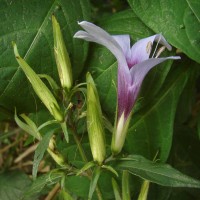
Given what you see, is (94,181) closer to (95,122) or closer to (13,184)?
(95,122)

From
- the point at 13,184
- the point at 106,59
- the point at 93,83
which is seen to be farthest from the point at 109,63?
the point at 13,184

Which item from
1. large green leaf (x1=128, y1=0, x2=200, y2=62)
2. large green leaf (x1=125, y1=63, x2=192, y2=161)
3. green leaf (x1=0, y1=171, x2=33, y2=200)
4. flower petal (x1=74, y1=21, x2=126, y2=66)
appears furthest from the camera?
green leaf (x1=0, y1=171, x2=33, y2=200)

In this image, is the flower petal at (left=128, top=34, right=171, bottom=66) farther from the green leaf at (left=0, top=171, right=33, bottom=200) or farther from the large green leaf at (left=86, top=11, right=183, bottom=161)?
the green leaf at (left=0, top=171, right=33, bottom=200)

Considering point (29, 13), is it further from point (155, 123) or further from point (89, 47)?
point (155, 123)

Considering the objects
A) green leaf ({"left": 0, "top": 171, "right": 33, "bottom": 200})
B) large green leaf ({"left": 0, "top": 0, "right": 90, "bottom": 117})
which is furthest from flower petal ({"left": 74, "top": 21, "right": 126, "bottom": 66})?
green leaf ({"left": 0, "top": 171, "right": 33, "bottom": 200})

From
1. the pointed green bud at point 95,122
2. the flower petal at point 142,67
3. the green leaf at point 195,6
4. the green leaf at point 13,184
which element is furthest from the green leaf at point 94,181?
the green leaf at point 13,184
